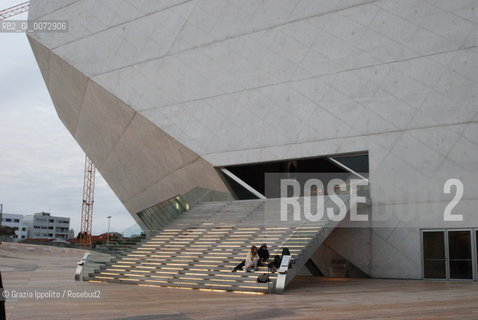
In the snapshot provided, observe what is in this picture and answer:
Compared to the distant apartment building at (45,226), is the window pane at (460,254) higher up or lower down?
lower down

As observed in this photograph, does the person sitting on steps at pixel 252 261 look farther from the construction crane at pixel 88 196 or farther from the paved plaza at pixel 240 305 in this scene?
the construction crane at pixel 88 196

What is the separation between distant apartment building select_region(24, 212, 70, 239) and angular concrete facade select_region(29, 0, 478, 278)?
10425 cm

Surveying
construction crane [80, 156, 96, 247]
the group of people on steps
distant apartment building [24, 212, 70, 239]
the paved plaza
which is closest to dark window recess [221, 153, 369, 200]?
the group of people on steps

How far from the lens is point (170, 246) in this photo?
17.0 meters

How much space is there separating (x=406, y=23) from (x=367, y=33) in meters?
1.41

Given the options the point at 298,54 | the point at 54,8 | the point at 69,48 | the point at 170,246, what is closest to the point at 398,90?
the point at 298,54

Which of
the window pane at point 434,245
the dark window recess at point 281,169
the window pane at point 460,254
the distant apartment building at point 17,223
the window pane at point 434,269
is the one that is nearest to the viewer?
the window pane at point 460,254

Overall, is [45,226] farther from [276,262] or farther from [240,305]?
[240,305]

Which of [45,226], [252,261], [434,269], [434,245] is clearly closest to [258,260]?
[252,261]

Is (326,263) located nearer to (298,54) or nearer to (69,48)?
(298,54)

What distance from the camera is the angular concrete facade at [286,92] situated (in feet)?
56.2

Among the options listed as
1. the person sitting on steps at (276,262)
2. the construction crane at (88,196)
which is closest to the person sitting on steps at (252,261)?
the person sitting on steps at (276,262)

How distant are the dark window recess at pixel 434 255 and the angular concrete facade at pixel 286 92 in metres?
0.28

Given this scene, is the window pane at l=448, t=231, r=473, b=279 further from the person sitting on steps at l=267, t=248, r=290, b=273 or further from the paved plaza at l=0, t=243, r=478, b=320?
the person sitting on steps at l=267, t=248, r=290, b=273
